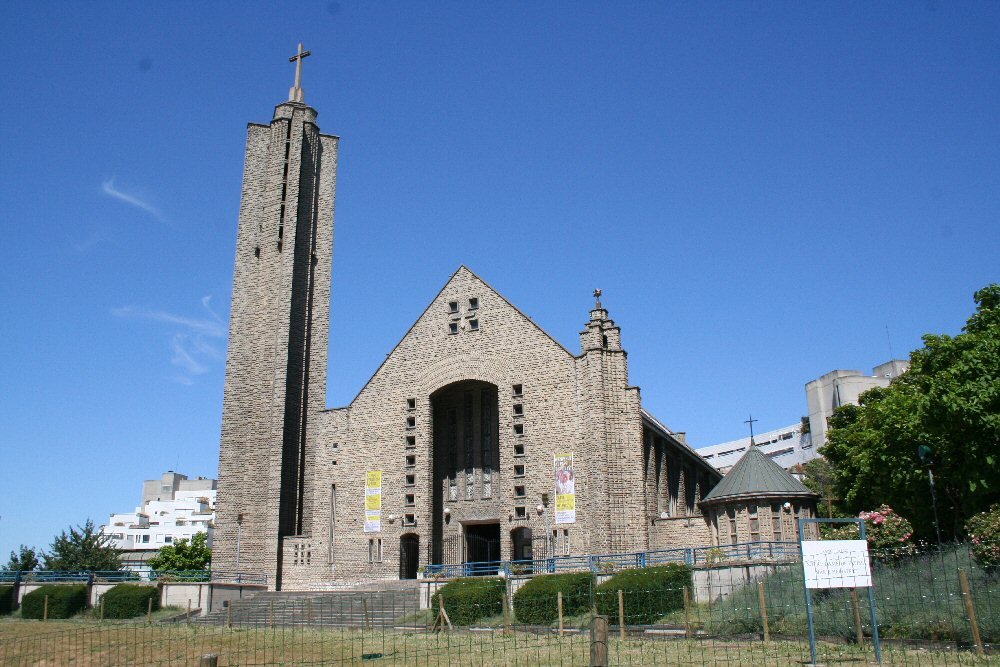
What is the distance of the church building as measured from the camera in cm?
3619

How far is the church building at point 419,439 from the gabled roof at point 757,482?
5.75ft

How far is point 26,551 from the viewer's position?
54.8 m

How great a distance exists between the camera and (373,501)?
40.2 metres

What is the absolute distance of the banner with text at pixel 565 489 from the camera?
1404 inches

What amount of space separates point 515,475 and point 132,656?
60.1 feet

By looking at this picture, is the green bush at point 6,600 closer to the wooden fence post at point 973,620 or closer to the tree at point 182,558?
the tree at point 182,558

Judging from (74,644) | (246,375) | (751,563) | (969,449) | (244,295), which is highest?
(244,295)

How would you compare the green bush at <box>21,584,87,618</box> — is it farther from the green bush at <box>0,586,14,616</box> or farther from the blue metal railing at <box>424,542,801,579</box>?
the blue metal railing at <box>424,542,801,579</box>

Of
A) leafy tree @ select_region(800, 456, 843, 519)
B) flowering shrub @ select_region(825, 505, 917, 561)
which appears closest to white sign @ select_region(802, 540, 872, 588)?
flowering shrub @ select_region(825, 505, 917, 561)

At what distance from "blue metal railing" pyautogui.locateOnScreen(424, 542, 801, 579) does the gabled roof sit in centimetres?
224

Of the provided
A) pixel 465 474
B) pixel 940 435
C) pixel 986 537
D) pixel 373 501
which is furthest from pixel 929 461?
pixel 373 501

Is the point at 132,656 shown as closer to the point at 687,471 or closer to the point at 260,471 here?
the point at 260,471

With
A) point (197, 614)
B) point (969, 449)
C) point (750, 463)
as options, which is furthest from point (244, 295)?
point (969, 449)

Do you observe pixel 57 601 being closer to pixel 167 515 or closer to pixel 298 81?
pixel 298 81
